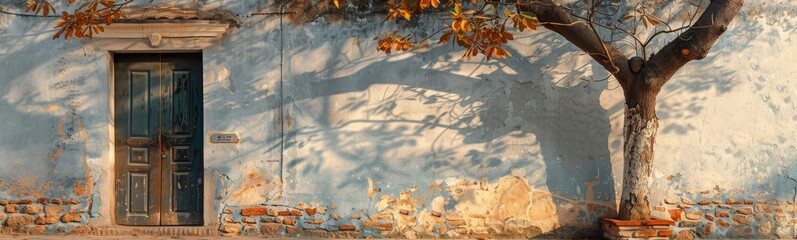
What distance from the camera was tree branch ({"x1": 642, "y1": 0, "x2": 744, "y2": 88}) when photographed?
7652mm

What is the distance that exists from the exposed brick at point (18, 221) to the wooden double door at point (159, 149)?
2.73ft

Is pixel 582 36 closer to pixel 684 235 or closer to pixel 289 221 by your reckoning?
pixel 684 235

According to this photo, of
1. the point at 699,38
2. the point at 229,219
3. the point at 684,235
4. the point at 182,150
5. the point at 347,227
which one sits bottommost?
the point at 684,235

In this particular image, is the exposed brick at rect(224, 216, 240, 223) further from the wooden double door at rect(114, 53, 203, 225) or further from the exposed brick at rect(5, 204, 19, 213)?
the exposed brick at rect(5, 204, 19, 213)

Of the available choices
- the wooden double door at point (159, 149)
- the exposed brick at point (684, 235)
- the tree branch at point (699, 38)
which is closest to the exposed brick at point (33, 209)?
the wooden double door at point (159, 149)

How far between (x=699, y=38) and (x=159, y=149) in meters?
5.32

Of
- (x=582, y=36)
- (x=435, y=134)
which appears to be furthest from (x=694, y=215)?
(x=435, y=134)

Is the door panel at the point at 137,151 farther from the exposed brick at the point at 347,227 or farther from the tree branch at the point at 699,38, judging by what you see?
the tree branch at the point at 699,38

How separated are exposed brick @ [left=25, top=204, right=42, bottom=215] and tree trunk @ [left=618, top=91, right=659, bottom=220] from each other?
5.73m

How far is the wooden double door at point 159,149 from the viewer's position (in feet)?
28.6

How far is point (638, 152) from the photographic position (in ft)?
26.6

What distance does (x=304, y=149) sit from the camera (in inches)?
337

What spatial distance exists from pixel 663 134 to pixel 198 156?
15.4ft

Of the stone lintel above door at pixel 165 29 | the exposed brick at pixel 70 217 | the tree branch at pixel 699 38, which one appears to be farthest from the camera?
the exposed brick at pixel 70 217
